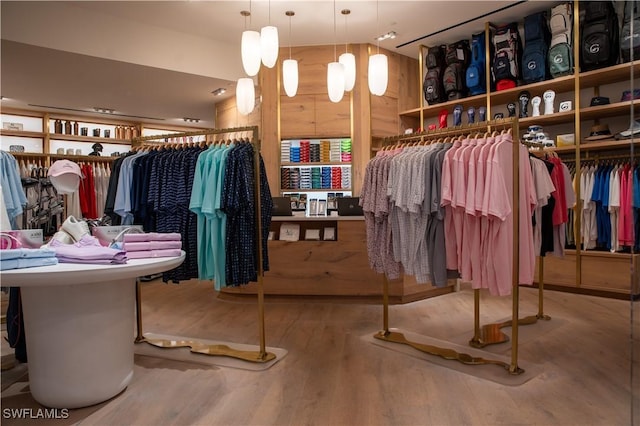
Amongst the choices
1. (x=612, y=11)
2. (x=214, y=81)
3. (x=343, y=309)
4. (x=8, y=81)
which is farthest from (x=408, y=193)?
(x=8, y=81)

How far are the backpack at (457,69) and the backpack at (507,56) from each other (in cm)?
52

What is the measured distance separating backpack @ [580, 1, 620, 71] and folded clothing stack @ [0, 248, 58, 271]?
5.38m

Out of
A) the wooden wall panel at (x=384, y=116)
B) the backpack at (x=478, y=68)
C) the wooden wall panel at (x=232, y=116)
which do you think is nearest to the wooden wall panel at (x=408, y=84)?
the wooden wall panel at (x=384, y=116)

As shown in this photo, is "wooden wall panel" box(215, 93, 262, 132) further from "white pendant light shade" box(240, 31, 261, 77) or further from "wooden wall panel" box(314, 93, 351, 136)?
"white pendant light shade" box(240, 31, 261, 77)

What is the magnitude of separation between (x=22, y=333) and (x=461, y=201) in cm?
291

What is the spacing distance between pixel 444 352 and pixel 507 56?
13.8 feet

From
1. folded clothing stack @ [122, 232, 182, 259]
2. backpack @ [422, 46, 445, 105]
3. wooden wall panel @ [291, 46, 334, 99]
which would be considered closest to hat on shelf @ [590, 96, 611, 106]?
backpack @ [422, 46, 445, 105]

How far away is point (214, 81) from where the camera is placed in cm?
589

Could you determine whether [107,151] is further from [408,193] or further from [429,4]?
[408,193]

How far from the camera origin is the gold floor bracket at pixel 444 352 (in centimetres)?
266

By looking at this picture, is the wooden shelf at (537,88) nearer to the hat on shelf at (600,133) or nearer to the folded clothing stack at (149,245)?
the hat on shelf at (600,133)

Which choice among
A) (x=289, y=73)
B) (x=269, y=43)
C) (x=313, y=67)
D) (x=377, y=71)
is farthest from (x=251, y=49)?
(x=313, y=67)

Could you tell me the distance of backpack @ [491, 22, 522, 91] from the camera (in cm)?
534

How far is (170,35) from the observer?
5.38 metres
